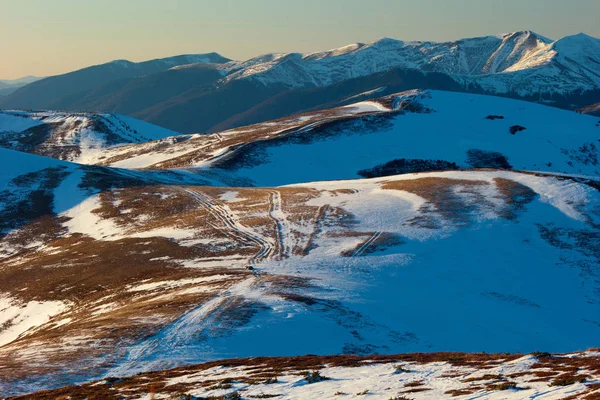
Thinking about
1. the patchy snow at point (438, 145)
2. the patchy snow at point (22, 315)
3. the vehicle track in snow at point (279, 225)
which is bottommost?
the patchy snow at point (22, 315)

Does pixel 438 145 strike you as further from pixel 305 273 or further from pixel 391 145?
pixel 305 273

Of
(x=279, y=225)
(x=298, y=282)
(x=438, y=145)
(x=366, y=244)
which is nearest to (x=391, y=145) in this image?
(x=438, y=145)

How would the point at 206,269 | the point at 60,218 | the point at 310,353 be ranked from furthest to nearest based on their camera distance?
the point at 60,218 < the point at 206,269 < the point at 310,353

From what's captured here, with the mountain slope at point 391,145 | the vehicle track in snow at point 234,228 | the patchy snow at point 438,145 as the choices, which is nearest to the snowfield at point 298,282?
the vehicle track in snow at point 234,228

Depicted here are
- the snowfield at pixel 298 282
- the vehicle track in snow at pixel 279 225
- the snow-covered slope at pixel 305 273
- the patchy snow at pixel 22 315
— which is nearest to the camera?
the snowfield at pixel 298 282

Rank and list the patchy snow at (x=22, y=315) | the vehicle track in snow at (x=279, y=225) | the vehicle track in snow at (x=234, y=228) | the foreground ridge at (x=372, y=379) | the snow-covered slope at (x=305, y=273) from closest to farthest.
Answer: the foreground ridge at (x=372, y=379)
the snow-covered slope at (x=305, y=273)
the patchy snow at (x=22, y=315)
the vehicle track in snow at (x=234, y=228)
the vehicle track in snow at (x=279, y=225)

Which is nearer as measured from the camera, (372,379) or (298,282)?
(372,379)

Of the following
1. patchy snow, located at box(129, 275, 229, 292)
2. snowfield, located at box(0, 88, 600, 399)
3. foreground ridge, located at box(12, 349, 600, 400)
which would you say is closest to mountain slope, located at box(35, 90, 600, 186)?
snowfield, located at box(0, 88, 600, 399)

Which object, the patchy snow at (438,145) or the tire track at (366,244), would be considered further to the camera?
the patchy snow at (438,145)

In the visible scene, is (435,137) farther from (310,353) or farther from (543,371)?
(543,371)

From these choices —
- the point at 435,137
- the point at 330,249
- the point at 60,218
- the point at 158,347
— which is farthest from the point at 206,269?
the point at 435,137

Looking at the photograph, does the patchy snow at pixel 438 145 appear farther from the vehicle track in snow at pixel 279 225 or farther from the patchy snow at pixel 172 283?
the patchy snow at pixel 172 283
